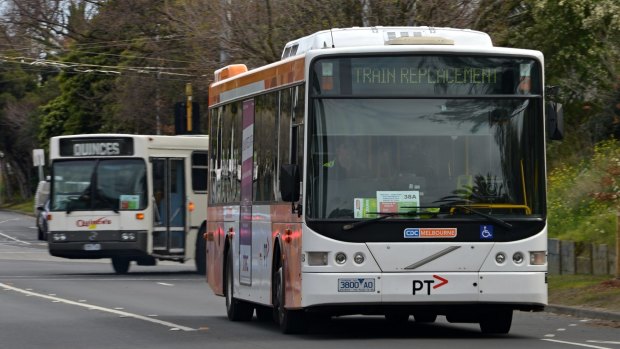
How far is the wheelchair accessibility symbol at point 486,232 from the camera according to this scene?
1536 cm

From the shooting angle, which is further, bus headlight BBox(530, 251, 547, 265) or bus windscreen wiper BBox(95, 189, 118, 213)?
bus windscreen wiper BBox(95, 189, 118, 213)

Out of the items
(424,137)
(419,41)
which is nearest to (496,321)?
(424,137)

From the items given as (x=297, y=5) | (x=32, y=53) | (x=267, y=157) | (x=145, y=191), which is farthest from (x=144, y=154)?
(x=32, y=53)

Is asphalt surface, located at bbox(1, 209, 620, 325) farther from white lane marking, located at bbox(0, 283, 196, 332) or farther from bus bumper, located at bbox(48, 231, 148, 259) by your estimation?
bus bumper, located at bbox(48, 231, 148, 259)

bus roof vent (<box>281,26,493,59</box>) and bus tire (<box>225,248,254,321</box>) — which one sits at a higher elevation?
bus roof vent (<box>281,26,493,59</box>)

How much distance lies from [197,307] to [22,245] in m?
31.2

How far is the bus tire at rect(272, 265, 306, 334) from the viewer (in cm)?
1623

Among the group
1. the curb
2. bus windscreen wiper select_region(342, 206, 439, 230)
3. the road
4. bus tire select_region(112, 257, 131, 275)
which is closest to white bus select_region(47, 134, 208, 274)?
bus tire select_region(112, 257, 131, 275)

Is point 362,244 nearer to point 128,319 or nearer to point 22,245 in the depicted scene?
point 128,319

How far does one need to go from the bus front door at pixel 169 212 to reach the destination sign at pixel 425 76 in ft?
59.6

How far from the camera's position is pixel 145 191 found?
110 ft

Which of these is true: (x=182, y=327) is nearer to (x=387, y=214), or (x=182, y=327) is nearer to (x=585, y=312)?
Answer: (x=387, y=214)

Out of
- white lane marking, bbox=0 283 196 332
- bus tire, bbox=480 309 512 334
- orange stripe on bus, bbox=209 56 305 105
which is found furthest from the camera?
white lane marking, bbox=0 283 196 332

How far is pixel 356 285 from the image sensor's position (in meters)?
15.2
